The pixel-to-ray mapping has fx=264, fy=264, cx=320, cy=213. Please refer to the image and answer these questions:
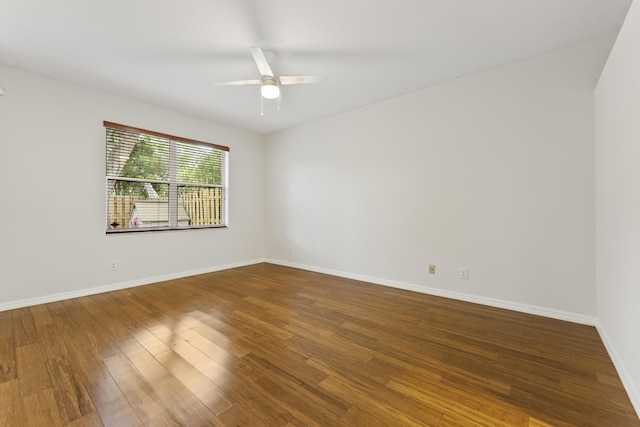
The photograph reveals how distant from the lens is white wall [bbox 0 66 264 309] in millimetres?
2811

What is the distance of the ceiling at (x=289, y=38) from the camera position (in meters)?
1.97

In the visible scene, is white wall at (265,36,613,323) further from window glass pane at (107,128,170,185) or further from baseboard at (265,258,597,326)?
window glass pane at (107,128,170,185)

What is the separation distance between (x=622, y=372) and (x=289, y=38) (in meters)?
3.35

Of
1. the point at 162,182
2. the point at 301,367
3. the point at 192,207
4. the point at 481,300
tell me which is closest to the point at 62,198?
the point at 162,182

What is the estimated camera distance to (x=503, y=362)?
1.80 meters

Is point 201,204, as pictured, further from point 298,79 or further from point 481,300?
point 481,300

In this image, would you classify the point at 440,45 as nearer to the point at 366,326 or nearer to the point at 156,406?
the point at 366,326

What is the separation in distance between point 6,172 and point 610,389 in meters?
5.32

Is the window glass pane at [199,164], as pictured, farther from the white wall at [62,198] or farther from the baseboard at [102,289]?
the baseboard at [102,289]

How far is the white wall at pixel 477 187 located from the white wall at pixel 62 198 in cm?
255

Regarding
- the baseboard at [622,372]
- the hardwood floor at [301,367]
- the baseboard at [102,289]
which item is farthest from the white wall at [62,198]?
the baseboard at [622,372]

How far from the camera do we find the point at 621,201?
5.61 ft

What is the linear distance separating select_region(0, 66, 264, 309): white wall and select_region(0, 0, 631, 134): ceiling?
1.05 ft

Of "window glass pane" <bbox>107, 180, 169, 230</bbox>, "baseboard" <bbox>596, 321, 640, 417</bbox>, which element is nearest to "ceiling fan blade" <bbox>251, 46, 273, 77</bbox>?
"window glass pane" <bbox>107, 180, 169, 230</bbox>
